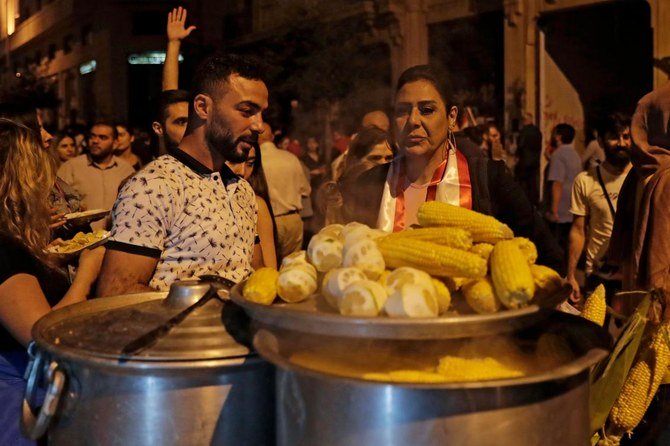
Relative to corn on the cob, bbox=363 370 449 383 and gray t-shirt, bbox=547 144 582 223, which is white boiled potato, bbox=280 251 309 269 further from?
gray t-shirt, bbox=547 144 582 223

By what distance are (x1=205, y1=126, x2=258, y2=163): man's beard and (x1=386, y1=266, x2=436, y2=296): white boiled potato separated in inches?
54.8

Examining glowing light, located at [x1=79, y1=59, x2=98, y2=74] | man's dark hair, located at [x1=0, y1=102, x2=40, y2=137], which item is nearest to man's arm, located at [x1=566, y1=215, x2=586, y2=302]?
man's dark hair, located at [x1=0, y1=102, x2=40, y2=137]

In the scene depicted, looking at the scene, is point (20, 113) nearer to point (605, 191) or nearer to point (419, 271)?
point (419, 271)

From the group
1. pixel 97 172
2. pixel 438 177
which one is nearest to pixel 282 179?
pixel 97 172

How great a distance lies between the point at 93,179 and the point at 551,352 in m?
6.29

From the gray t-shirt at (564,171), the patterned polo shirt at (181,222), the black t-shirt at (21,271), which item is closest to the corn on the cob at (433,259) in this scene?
the patterned polo shirt at (181,222)

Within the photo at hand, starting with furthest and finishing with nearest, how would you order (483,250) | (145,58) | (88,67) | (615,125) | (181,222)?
(88,67), (145,58), (615,125), (181,222), (483,250)

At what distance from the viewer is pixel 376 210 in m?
3.44

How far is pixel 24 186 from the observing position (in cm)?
313

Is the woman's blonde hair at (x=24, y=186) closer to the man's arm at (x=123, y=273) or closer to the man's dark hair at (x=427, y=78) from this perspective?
the man's arm at (x=123, y=273)

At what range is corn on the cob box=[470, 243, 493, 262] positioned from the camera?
1895 mm

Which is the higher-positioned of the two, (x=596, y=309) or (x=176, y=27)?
(x=176, y=27)

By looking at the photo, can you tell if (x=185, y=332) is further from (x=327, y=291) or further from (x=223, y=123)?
(x=223, y=123)

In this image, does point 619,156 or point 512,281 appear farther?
point 619,156
